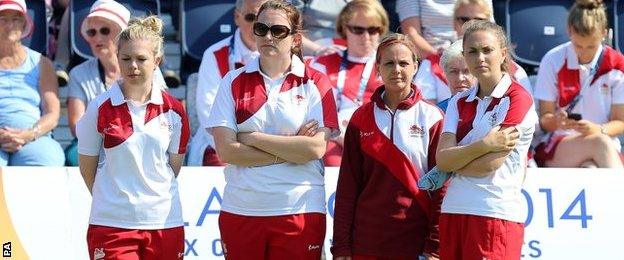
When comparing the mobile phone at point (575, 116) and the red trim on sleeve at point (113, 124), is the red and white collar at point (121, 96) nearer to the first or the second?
the red trim on sleeve at point (113, 124)

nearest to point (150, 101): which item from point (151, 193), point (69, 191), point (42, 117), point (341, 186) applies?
point (151, 193)

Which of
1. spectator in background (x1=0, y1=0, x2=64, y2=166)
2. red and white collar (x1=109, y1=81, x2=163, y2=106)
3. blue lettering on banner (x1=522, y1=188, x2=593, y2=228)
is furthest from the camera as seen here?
spectator in background (x1=0, y1=0, x2=64, y2=166)

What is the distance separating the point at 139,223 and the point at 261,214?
519mm

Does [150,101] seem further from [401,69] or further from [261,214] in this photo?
[401,69]

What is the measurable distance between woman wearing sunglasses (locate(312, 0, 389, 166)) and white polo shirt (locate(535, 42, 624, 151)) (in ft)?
3.58

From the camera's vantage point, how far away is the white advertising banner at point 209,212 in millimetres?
6301

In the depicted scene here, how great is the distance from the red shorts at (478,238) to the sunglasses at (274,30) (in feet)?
3.45

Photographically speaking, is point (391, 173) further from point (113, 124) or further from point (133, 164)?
point (113, 124)

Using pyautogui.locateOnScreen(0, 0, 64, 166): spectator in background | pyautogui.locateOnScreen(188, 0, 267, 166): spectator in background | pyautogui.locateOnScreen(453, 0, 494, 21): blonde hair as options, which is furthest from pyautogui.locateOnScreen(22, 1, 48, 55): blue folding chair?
pyautogui.locateOnScreen(453, 0, 494, 21): blonde hair

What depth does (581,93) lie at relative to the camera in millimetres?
7516

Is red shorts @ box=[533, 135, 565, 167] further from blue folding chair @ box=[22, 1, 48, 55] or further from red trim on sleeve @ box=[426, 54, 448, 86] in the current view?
blue folding chair @ box=[22, 1, 48, 55]

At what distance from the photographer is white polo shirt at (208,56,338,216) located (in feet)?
16.8

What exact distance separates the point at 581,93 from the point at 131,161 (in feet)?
11.5

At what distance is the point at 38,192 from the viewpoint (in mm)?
6359
